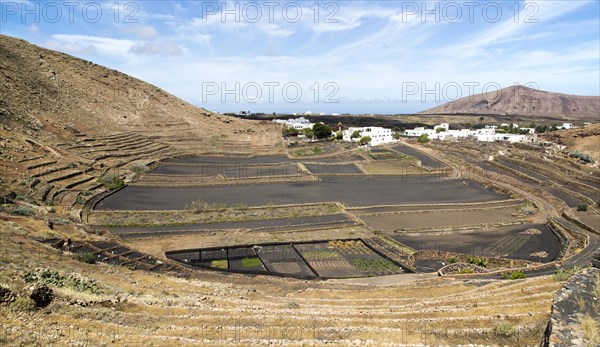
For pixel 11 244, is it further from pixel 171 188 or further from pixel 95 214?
pixel 171 188

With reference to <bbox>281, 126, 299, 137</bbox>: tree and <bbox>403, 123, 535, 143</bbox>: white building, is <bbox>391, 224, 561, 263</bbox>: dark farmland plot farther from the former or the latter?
<bbox>281, 126, 299, 137</bbox>: tree

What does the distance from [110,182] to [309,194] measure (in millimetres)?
22368

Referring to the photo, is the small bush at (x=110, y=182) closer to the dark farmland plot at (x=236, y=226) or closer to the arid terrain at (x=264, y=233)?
the arid terrain at (x=264, y=233)

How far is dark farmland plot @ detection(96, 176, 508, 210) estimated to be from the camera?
40719mm

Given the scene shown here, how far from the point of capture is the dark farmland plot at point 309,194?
40719mm

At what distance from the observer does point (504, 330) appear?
12820 millimetres

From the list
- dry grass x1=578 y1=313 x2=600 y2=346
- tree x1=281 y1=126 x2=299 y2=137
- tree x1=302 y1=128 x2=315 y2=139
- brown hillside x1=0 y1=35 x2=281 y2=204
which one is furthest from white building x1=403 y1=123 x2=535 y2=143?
dry grass x1=578 y1=313 x2=600 y2=346

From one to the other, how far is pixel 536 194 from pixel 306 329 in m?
44.7

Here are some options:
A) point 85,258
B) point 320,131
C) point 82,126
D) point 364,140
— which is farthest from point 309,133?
point 85,258

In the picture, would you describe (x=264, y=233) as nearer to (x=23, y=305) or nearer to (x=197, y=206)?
(x=197, y=206)

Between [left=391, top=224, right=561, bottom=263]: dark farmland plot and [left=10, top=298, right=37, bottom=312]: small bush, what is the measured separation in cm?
2482

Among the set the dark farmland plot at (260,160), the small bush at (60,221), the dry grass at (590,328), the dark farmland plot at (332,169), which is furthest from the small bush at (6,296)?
the dark farmland plot at (260,160)

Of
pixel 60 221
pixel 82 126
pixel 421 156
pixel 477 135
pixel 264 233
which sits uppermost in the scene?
pixel 82 126

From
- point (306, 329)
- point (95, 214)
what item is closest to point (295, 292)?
point (306, 329)
